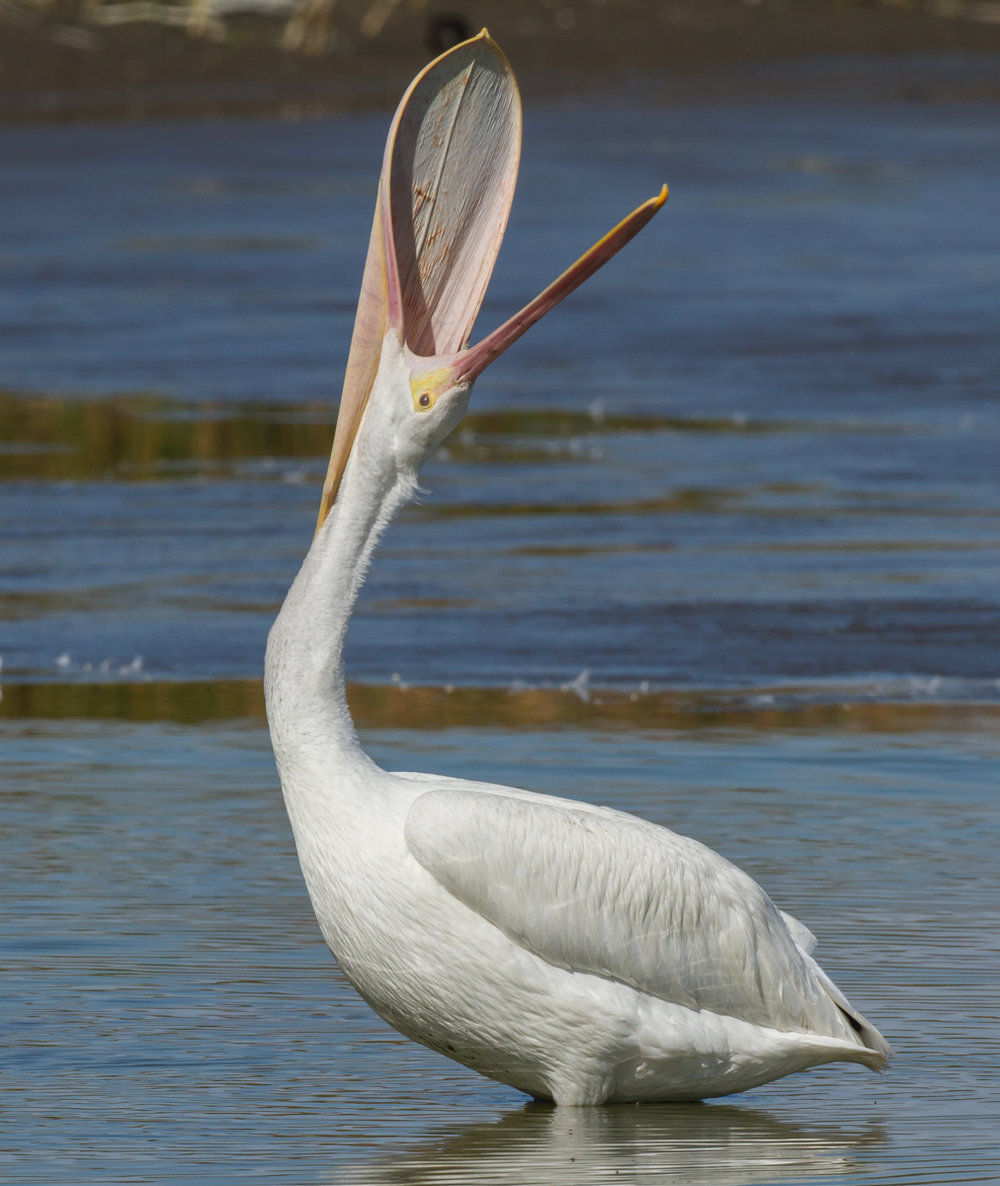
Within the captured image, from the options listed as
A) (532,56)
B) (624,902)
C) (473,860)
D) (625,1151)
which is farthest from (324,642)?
(532,56)

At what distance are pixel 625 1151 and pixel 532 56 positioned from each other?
23.7 meters

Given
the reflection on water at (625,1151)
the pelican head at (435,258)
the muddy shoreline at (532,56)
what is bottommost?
the reflection on water at (625,1151)

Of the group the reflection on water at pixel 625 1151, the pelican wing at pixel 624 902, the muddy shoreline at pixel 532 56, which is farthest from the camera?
the muddy shoreline at pixel 532 56

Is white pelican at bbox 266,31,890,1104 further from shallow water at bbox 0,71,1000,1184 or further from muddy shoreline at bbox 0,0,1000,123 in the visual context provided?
muddy shoreline at bbox 0,0,1000,123

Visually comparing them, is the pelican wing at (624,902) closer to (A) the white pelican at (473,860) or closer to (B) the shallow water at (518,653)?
(A) the white pelican at (473,860)

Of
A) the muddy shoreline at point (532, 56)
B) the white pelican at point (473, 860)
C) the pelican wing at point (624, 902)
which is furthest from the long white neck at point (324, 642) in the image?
the muddy shoreline at point (532, 56)

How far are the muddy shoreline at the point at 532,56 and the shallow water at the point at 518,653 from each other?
286 inches

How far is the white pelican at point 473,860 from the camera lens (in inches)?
176

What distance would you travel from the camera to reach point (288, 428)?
11805 mm

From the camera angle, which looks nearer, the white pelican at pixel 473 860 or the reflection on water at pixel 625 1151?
the reflection on water at pixel 625 1151

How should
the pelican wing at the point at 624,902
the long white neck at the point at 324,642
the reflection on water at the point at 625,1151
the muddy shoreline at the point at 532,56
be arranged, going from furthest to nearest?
the muddy shoreline at the point at 532,56 → the long white neck at the point at 324,642 → the pelican wing at the point at 624,902 → the reflection on water at the point at 625,1151

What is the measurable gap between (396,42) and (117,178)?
23.9 feet

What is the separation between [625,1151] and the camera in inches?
176

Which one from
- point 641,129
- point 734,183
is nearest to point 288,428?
point 734,183
